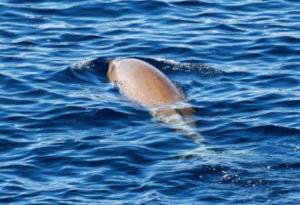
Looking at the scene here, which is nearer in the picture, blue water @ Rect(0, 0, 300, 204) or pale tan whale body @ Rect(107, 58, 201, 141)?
blue water @ Rect(0, 0, 300, 204)

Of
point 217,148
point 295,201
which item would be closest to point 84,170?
point 217,148

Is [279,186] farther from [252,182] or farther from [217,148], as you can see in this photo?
[217,148]

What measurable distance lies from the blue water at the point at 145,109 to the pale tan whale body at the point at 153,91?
24cm

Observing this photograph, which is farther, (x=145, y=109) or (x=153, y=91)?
(x=153, y=91)

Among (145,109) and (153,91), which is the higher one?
(153,91)

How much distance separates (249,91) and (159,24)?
543cm

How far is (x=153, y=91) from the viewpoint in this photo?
15023mm

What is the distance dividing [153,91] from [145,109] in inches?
25.7

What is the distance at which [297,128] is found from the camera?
1343 cm

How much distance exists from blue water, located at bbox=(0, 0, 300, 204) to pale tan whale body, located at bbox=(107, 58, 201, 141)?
240mm

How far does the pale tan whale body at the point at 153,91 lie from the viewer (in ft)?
46.2

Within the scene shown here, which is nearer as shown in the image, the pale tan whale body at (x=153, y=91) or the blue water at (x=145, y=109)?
the blue water at (x=145, y=109)

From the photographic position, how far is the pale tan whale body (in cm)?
1409

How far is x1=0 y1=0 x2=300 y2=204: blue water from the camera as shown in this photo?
11.1m
